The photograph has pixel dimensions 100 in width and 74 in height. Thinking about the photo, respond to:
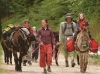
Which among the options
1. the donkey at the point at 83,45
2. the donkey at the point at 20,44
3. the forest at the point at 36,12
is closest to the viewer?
the donkey at the point at 83,45

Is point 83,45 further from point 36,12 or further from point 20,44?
point 36,12

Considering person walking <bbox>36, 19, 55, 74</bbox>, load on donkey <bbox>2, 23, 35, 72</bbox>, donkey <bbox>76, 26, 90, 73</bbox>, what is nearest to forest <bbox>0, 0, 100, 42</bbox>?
load on donkey <bbox>2, 23, 35, 72</bbox>

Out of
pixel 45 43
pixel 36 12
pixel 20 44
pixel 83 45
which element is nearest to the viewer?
pixel 83 45

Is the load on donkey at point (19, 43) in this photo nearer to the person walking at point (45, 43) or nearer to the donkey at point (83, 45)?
the person walking at point (45, 43)

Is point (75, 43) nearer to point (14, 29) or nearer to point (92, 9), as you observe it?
point (14, 29)

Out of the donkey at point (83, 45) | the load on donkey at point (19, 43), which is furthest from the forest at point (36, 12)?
the donkey at point (83, 45)

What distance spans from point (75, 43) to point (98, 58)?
7.56m

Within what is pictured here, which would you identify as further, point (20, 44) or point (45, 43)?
point (20, 44)

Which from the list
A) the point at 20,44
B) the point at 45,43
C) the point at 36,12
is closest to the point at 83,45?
the point at 45,43

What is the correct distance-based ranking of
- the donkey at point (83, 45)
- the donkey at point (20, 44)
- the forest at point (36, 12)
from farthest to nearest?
1. the forest at point (36, 12)
2. the donkey at point (20, 44)
3. the donkey at point (83, 45)

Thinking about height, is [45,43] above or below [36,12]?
below

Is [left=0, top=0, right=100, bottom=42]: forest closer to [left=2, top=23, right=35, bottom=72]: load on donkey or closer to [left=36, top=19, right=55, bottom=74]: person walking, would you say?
[left=2, top=23, right=35, bottom=72]: load on donkey

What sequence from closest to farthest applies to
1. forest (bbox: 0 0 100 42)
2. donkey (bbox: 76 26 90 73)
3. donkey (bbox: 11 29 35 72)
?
1. donkey (bbox: 76 26 90 73)
2. donkey (bbox: 11 29 35 72)
3. forest (bbox: 0 0 100 42)

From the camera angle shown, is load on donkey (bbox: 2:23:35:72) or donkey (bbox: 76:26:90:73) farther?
load on donkey (bbox: 2:23:35:72)
